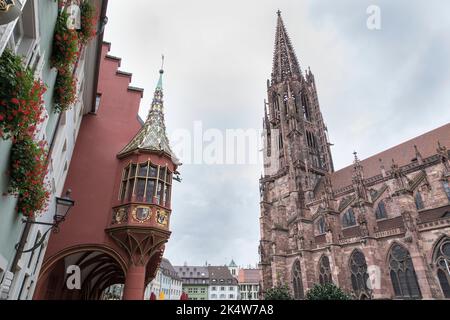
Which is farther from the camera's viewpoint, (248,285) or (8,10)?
(248,285)

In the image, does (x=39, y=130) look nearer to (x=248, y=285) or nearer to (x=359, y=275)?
(x=359, y=275)

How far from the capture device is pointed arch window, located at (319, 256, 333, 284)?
29.7 meters

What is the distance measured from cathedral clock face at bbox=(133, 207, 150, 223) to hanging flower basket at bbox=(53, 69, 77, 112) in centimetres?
511

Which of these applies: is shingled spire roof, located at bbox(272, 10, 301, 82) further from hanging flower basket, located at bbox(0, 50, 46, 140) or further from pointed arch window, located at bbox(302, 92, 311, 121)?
hanging flower basket, located at bbox(0, 50, 46, 140)

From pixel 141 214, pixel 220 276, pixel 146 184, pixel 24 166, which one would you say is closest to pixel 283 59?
pixel 146 184

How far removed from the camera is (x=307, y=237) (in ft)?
112

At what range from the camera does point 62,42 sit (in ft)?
17.1

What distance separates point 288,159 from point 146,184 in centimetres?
3598

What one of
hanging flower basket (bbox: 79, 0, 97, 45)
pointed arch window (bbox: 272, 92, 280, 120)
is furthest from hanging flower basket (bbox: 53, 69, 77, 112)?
pointed arch window (bbox: 272, 92, 280, 120)

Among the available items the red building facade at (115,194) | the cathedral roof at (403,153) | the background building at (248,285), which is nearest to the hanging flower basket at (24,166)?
the red building facade at (115,194)
